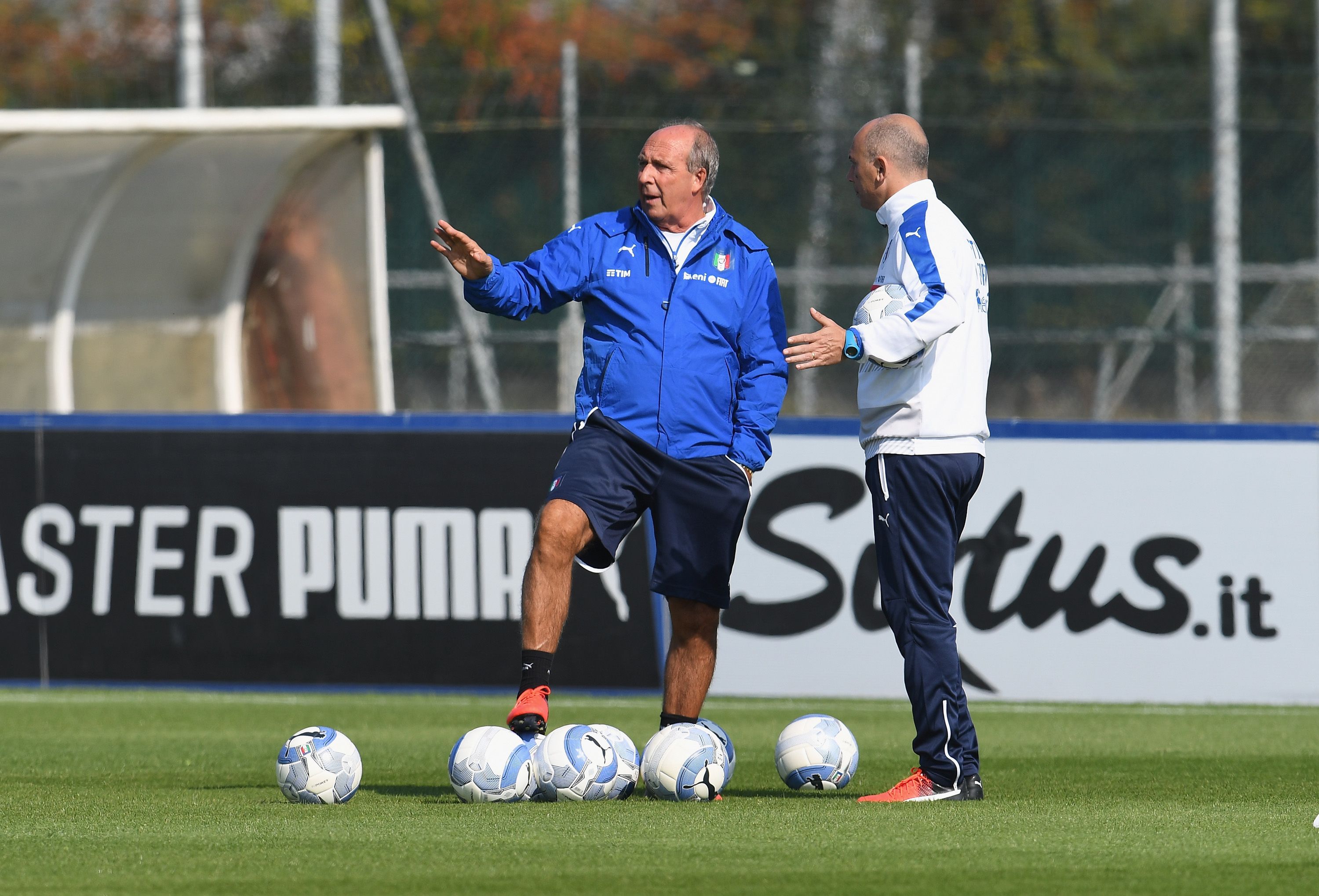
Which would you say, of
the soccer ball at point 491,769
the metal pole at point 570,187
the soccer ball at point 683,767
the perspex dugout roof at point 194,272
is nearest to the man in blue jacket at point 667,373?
the soccer ball at point 683,767

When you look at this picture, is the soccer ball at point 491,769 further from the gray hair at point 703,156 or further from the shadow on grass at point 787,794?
the gray hair at point 703,156

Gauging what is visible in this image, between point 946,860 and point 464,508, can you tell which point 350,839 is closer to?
point 946,860

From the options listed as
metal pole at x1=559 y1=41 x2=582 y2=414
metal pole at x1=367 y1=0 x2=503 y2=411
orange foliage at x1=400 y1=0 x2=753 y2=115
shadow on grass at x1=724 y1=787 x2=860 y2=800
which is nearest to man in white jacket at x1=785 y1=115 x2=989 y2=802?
shadow on grass at x1=724 y1=787 x2=860 y2=800

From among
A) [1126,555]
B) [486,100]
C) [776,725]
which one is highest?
[486,100]

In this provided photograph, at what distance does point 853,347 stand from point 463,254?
4.48 feet

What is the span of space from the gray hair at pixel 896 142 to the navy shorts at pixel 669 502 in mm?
1204

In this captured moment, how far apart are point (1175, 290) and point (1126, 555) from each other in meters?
5.09

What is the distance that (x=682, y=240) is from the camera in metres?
6.63

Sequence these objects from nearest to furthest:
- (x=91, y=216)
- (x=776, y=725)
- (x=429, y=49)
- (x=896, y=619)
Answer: (x=896, y=619) < (x=776, y=725) < (x=91, y=216) < (x=429, y=49)

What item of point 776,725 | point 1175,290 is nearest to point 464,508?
point 776,725

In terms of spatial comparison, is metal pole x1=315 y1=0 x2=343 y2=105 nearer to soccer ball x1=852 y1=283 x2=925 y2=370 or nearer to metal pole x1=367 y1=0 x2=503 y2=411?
metal pole x1=367 y1=0 x2=503 y2=411

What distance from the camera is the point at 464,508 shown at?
32.2ft

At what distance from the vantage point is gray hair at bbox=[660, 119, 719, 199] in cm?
661

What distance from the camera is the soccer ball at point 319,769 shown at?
235 inches
